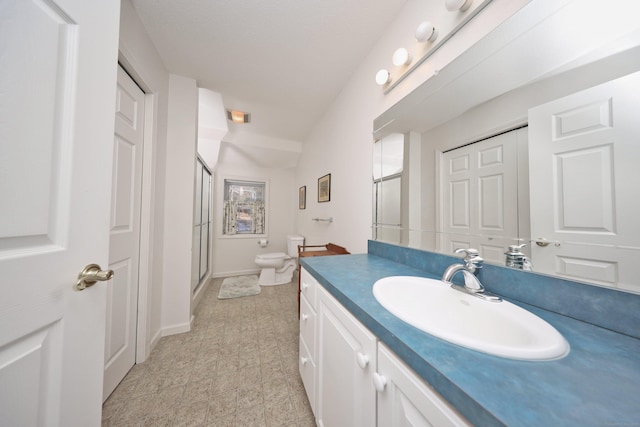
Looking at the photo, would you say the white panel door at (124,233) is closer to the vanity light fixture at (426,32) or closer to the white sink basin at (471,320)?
the white sink basin at (471,320)

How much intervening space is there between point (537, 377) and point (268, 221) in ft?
12.1

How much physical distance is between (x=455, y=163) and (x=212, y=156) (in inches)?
119

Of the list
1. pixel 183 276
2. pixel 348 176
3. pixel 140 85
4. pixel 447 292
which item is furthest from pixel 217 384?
pixel 140 85

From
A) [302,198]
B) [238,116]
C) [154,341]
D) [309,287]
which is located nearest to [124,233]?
[154,341]

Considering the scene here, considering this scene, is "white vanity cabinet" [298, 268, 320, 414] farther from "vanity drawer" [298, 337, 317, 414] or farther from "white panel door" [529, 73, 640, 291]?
"white panel door" [529, 73, 640, 291]

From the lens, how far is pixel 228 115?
2.48m

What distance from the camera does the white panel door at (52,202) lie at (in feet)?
1.33

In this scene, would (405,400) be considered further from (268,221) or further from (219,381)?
(268,221)

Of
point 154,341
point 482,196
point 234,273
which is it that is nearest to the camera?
point 482,196

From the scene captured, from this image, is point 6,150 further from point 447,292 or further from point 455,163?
point 455,163

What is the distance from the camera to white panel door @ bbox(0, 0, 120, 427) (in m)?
0.41

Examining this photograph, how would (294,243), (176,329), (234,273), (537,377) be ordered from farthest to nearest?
(234,273) < (294,243) < (176,329) < (537,377)

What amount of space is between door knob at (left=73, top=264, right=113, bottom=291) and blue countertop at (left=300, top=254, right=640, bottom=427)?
758 millimetres

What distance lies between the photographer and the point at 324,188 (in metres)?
2.36
